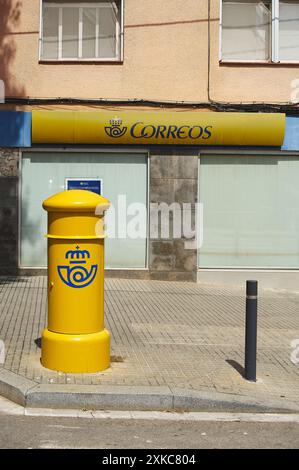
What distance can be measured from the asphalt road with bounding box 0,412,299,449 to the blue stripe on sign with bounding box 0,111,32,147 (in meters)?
8.87

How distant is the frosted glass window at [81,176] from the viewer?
1399 cm

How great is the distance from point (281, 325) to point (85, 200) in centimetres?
451

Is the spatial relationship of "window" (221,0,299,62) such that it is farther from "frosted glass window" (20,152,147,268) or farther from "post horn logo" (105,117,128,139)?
"frosted glass window" (20,152,147,268)

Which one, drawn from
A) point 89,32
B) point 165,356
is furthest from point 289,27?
point 165,356

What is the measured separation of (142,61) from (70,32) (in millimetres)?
1701

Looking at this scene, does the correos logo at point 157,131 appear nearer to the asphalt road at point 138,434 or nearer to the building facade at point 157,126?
the building facade at point 157,126

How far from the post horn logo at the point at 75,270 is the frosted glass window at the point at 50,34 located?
27.6 feet

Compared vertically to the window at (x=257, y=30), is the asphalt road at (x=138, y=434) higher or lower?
lower

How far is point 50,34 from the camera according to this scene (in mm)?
13992

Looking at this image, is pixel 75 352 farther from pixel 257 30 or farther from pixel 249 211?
pixel 257 30

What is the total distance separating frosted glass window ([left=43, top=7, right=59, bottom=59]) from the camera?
550 inches

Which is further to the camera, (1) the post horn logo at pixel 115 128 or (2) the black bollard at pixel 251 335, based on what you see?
(1) the post horn logo at pixel 115 128

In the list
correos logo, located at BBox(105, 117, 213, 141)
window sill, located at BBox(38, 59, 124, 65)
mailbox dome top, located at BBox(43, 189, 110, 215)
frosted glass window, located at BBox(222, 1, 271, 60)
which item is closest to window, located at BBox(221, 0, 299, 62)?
frosted glass window, located at BBox(222, 1, 271, 60)

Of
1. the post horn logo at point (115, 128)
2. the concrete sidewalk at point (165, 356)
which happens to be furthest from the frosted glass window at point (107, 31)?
the concrete sidewalk at point (165, 356)
